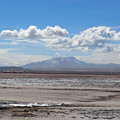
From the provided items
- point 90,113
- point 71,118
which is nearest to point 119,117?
point 90,113

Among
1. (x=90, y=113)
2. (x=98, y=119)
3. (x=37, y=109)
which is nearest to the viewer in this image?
(x=98, y=119)

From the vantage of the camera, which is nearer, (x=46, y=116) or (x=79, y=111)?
→ (x=46, y=116)

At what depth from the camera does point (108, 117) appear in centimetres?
1616

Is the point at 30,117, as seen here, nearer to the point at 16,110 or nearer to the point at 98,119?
the point at 16,110

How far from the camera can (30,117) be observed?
52.5 feet

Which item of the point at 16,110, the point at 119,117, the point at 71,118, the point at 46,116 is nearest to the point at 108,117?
the point at 119,117

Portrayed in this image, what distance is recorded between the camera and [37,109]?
18.5 metres

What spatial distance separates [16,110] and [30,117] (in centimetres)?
240

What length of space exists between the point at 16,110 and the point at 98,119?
5991 mm

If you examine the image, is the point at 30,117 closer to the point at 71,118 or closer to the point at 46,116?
the point at 46,116

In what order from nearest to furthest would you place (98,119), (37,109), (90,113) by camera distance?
1. (98,119)
2. (90,113)
3. (37,109)

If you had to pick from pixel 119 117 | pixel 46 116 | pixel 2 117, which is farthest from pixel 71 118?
pixel 2 117

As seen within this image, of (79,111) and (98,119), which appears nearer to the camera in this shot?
(98,119)

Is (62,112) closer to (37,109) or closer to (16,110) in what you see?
(37,109)
